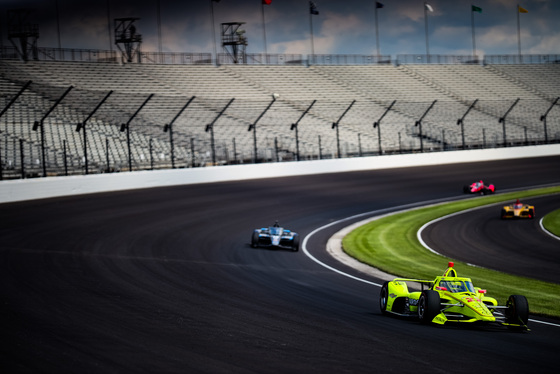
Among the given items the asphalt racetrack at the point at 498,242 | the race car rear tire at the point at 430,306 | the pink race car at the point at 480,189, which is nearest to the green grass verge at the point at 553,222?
the asphalt racetrack at the point at 498,242

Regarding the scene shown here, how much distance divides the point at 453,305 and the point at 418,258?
26.0 ft

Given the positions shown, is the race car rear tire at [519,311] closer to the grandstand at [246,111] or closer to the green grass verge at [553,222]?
the green grass verge at [553,222]

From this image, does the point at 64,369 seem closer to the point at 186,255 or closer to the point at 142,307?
the point at 142,307

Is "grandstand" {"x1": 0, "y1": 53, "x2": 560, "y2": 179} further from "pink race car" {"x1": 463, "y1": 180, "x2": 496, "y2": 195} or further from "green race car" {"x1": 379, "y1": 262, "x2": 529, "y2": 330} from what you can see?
"green race car" {"x1": 379, "y1": 262, "x2": 529, "y2": 330}

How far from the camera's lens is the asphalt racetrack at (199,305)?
897 centimetres

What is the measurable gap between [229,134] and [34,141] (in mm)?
12737

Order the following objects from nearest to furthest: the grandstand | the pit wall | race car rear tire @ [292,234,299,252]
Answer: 1. race car rear tire @ [292,234,299,252]
2. the pit wall
3. the grandstand

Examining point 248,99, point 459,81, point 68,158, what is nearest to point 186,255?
Result: point 68,158

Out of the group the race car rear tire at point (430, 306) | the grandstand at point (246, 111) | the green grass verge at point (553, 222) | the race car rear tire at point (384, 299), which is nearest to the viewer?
the race car rear tire at point (430, 306)

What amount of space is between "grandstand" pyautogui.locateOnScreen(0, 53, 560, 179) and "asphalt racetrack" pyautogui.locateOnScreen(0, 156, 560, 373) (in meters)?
9.14

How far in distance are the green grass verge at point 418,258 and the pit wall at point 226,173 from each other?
1155cm

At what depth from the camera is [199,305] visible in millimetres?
12508

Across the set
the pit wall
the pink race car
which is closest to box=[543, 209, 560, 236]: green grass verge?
the pink race car

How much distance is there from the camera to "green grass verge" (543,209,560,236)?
2403cm
